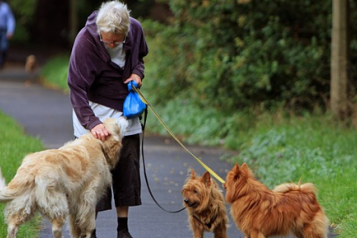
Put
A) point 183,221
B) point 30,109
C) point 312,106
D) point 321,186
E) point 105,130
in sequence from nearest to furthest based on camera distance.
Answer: point 105,130
point 183,221
point 321,186
point 312,106
point 30,109

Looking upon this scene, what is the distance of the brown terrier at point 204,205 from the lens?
704 cm

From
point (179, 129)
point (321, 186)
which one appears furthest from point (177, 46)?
point (321, 186)

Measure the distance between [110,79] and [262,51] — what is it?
26.9 ft

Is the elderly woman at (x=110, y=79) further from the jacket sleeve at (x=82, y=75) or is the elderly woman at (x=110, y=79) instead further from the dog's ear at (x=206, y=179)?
the dog's ear at (x=206, y=179)

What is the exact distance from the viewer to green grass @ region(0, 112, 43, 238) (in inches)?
302

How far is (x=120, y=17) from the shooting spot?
6.91 m

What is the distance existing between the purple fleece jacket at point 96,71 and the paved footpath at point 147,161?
1.39 meters

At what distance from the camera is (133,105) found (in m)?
7.27

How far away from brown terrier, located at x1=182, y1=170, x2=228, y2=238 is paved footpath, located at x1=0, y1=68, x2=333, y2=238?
2.58 feet

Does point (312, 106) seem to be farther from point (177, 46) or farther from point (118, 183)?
point (118, 183)

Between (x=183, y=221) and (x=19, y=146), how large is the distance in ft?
12.1

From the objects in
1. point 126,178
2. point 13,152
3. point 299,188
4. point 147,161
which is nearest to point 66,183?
point 126,178

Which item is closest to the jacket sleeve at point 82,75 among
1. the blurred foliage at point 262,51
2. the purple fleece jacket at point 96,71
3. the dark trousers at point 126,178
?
the purple fleece jacket at point 96,71

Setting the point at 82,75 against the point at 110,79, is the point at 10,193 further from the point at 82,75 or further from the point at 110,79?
the point at 110,79
